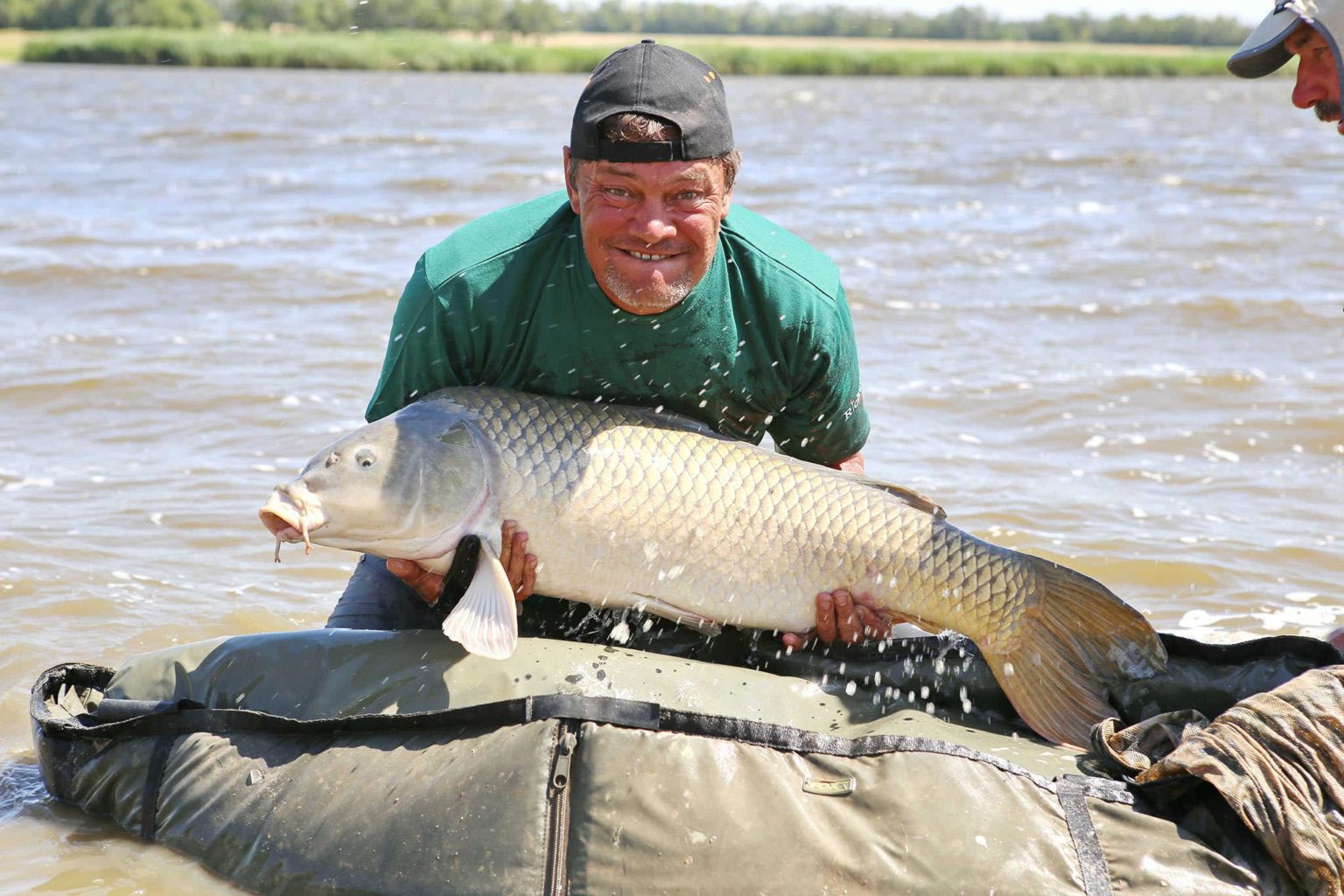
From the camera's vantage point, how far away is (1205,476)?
20.4 feet

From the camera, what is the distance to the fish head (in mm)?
3141

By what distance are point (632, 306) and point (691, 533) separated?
1.78ft

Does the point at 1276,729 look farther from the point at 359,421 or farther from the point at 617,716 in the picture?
the point at 359,421

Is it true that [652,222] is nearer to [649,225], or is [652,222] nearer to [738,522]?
[649,225]

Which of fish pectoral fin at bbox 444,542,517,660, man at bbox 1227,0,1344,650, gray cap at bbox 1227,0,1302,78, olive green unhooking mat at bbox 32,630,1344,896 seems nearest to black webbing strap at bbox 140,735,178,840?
olive green unhooking mat at bbox 32,630,1344,896

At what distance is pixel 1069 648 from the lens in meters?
3.23

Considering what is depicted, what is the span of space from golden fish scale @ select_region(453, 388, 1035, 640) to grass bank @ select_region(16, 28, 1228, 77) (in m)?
44.4

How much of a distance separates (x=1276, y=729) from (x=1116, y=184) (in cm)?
1536

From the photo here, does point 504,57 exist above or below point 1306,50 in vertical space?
below

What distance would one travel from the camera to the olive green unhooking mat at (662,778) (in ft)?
8.41

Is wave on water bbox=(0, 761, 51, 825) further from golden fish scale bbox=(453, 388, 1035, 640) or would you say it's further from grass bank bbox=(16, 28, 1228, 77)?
grass bank bbox=(16, 28, 1228, 77)

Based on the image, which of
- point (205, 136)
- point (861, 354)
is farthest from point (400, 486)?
point (205, 136)

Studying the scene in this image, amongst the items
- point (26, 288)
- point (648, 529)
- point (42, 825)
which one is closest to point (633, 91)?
point (648, 529)

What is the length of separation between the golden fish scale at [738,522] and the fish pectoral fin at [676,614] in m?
0.03
